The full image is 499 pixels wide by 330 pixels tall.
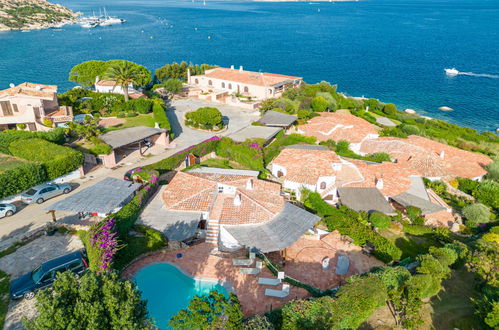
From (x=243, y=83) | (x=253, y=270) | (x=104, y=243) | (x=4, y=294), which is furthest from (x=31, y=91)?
(x=253, y=270)

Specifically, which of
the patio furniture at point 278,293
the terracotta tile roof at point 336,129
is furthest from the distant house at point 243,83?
the patio furniture at point 278,293

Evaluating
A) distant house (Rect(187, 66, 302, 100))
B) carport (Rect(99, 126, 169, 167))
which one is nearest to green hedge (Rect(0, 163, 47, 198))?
carport (Rect(99, 126, 169, 167))

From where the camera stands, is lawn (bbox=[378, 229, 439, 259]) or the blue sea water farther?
the blue sea water

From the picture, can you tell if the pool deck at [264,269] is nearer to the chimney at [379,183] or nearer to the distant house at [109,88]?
the chimney at [379,183]

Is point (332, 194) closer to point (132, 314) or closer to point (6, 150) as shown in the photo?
point (132, 314)

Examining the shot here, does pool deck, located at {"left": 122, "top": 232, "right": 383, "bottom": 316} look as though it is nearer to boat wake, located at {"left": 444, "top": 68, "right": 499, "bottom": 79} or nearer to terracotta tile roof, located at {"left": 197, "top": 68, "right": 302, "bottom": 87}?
terracotta tile roof, located at {"left": 197, "top": 68, "right": 302, "bottom": 87}

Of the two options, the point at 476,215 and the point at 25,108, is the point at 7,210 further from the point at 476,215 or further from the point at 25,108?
the point at 476,215
